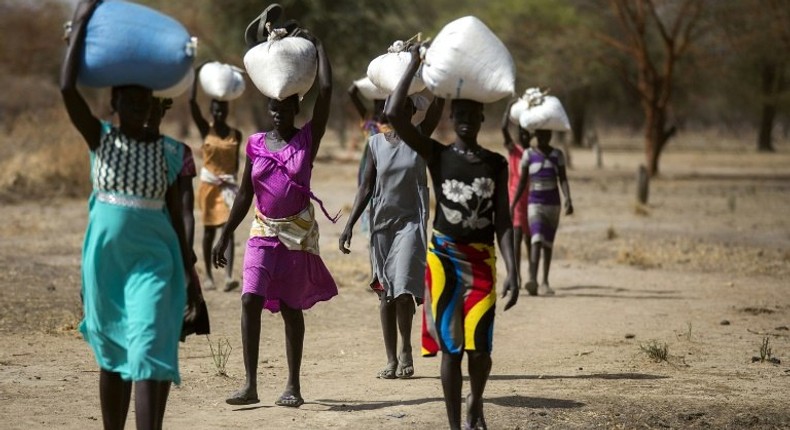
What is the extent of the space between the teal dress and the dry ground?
140 centimetres

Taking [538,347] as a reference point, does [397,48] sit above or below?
above

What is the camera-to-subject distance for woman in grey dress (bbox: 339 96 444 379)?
286 inches

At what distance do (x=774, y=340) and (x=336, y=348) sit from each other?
314 cm

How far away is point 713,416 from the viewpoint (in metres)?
6.29

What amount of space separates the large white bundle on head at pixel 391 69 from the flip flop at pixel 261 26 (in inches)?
30.4

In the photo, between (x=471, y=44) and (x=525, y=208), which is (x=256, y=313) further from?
(x=525, y=208)

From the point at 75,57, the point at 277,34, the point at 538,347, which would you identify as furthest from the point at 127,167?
the point at 538,347

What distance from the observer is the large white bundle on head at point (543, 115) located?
1081cm

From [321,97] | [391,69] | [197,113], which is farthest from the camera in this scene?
[197,113]

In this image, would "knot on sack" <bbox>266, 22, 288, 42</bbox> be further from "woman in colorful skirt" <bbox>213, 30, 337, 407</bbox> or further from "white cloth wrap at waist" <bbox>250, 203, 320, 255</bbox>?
"white cloth wrap at waist" <bbox>250, 203, 320, 255</bbox>

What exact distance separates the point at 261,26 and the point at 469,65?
62.1 inches

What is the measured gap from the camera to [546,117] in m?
10.8

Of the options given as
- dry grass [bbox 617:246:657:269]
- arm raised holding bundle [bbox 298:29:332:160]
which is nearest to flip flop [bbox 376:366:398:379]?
arm raised holding bundle [bbox 298:29:332:160]

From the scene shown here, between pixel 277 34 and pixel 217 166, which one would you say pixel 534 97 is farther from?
pixel 277 34
